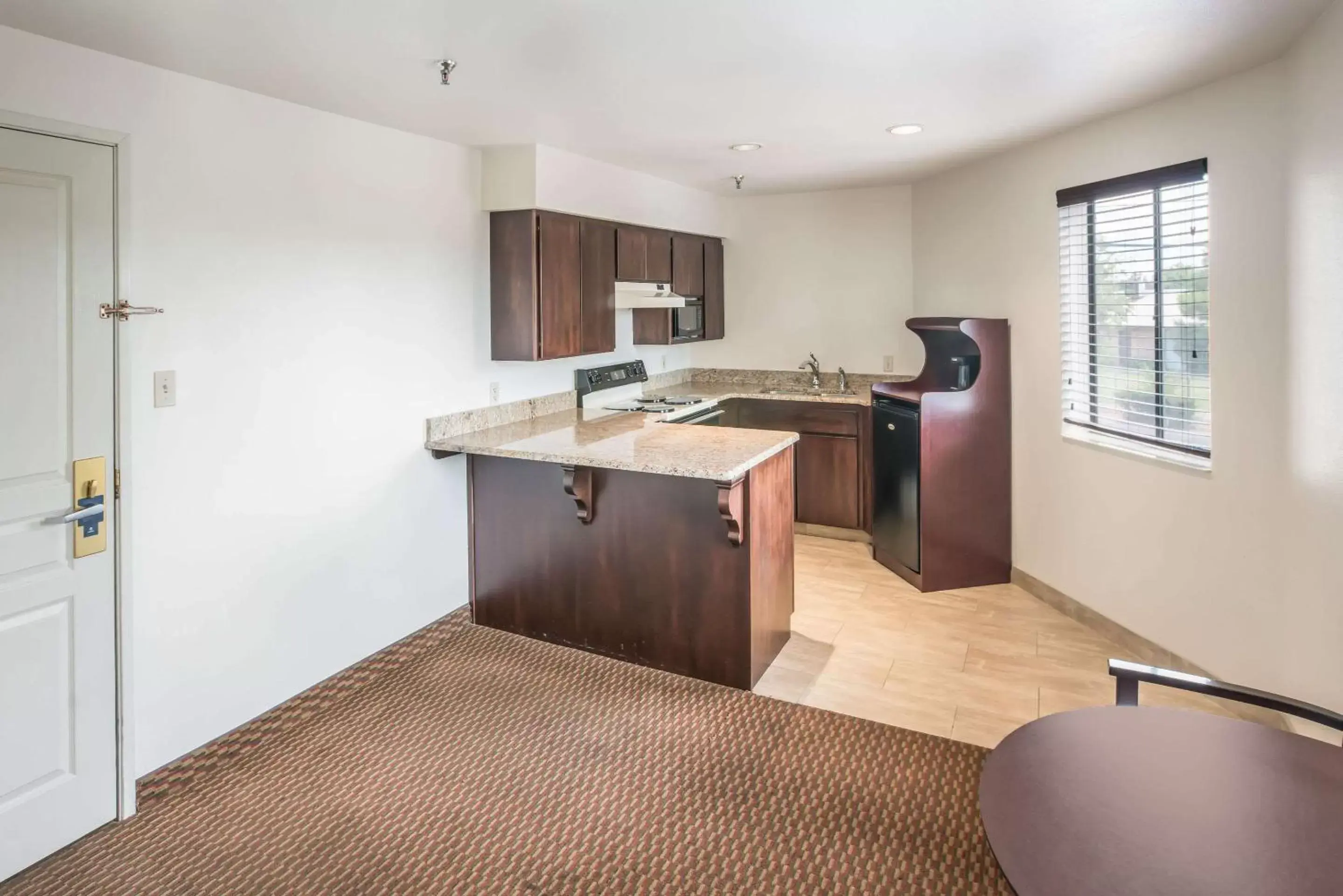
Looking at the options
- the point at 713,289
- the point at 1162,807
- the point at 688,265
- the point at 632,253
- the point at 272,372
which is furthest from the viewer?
the point at 713,289

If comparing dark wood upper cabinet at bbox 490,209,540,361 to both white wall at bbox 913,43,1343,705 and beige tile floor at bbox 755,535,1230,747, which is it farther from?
white wall at bbox 913,43,1343,705

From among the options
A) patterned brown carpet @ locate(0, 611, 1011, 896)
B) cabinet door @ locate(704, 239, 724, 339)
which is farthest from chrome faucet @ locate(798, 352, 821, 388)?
patterned brown carpet @ locate(0, 611, 1011, 896)

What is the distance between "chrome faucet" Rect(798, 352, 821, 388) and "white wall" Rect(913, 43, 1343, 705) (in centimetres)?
164

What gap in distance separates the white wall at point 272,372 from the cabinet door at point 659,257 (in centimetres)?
125

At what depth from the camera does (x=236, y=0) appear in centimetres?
199

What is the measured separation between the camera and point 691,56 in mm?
2482

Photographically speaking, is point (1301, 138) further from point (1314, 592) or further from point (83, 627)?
point (83, 627)

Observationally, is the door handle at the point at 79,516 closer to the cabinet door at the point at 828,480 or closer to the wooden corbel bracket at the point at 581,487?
the wooden corbel bracket at the point at 581,487

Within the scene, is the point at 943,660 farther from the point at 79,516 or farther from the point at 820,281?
the point at 79,516

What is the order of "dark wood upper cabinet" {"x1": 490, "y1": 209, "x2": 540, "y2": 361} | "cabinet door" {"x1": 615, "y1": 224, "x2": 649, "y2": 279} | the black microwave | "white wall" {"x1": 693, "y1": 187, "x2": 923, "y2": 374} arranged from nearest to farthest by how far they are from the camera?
"dark wood upper cabinet" {"x1": 490, "y1": 209, "x2": 540, "y2": 361}, "cabinet door" {"x1": 615, "y1": 224, "x2": 649, "y2": 279}, the black microwave, "white wall" {"x1": 693, "y1": 187, "x2": 923, "y2": 374}

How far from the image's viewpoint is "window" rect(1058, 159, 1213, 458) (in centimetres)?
307

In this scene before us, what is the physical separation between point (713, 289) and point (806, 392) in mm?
1047

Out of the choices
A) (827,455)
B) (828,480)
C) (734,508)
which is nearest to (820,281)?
(827,455)

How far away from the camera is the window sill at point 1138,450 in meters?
3.05
